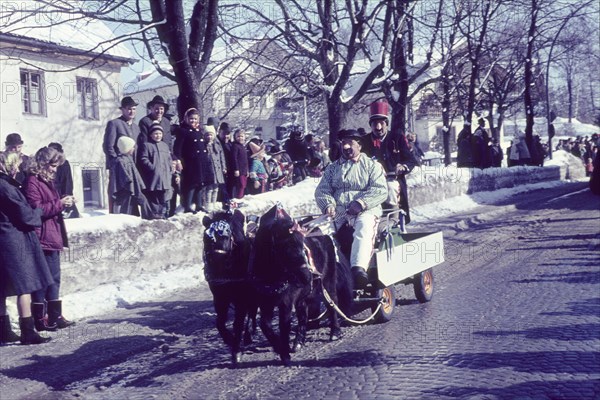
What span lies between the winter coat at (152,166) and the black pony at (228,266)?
6142 millimetres

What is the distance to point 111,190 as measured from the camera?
1237cm

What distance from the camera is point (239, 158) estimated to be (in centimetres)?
1541

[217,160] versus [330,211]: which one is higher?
[217,160]

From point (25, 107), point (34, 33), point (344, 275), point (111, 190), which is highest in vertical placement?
point (34, 33)

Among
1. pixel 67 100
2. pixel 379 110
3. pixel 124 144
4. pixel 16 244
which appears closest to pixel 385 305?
pixel 379 110

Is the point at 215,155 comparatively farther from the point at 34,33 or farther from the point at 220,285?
the point at 34,33

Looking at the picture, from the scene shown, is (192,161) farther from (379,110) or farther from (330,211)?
(330,211)

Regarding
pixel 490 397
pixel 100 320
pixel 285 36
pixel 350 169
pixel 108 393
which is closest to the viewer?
pixel 490 397

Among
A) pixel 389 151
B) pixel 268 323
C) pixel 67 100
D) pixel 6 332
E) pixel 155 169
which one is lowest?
pixel 6 332

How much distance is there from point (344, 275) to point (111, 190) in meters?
5.85

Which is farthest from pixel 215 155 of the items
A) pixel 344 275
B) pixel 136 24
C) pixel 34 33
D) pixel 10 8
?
pixel 34 33

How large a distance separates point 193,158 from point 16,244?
5536 millimetres

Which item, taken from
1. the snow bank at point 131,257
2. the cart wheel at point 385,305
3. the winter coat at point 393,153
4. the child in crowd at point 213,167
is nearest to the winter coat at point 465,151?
the snow bank at point 131,257

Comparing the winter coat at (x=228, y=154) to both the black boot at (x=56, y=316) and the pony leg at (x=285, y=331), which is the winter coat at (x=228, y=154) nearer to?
the black boot at (x=56, y=316)
